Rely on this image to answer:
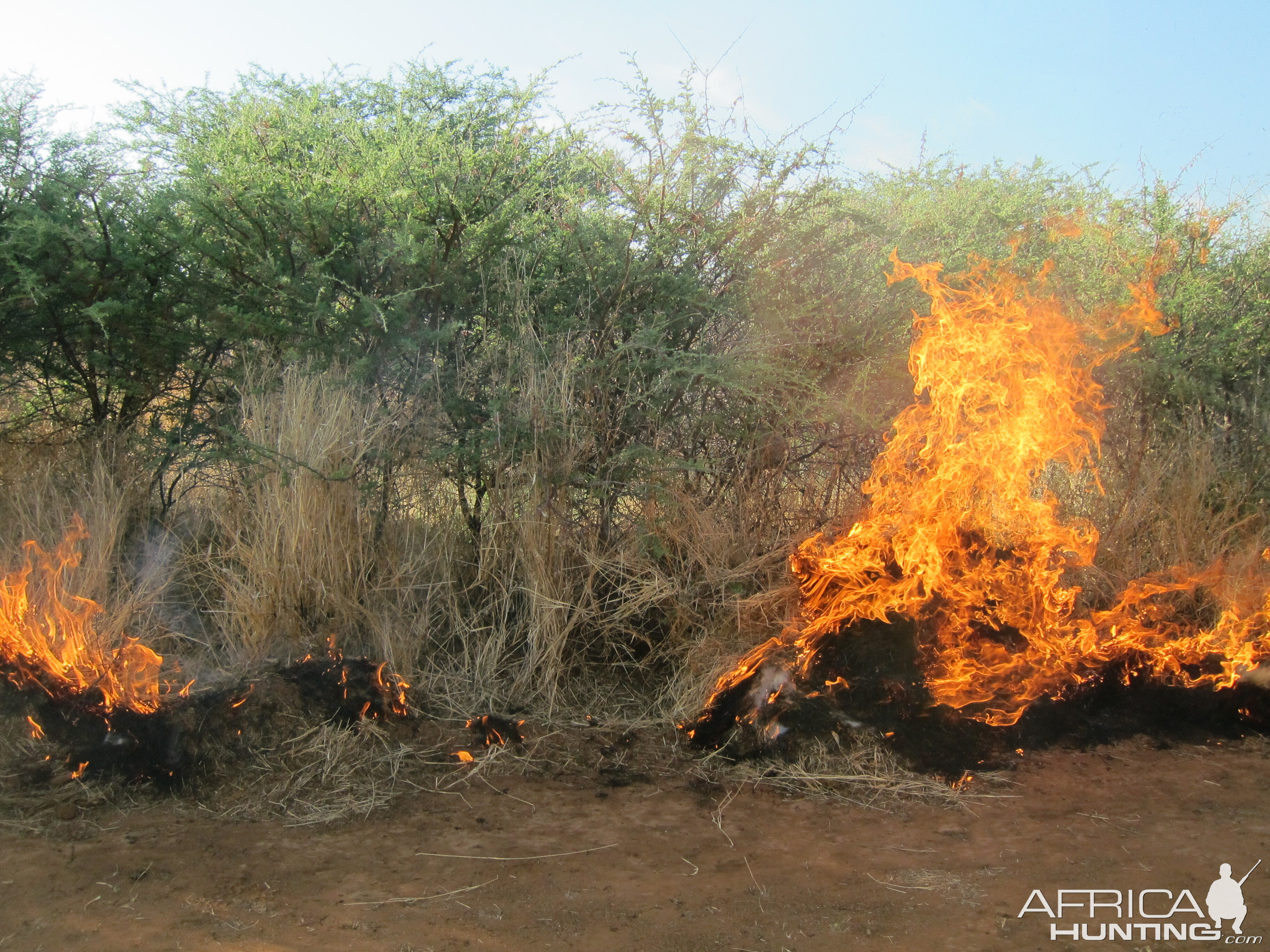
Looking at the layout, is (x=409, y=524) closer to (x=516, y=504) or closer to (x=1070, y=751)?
(x=516, y=504)

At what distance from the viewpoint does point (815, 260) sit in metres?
6.07

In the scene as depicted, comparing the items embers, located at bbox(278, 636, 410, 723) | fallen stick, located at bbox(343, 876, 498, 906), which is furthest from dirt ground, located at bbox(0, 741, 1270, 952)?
embers, located at bbox(278, 636, 410, 723)

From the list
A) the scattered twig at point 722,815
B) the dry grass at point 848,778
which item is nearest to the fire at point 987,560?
the dry grass at point 848,778

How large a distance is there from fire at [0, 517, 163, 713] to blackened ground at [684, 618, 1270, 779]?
2.66 metres

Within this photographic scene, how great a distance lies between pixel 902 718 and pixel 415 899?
7.98ft

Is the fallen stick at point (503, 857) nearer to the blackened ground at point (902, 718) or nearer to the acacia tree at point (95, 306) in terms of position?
the blackened ground at point (902, 718)

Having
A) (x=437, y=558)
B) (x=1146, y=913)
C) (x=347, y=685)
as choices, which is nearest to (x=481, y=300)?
(x=437, y=558)

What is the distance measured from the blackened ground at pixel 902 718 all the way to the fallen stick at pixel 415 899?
1604mm

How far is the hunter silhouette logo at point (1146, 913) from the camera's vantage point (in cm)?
298

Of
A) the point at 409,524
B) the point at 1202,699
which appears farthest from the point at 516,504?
the point at 1202,699

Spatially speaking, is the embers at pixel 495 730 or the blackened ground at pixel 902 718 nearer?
the blackened ground at pixel 902 718

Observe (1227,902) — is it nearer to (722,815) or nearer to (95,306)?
(722,815)

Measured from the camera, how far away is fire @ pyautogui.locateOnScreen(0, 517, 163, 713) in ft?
13.4

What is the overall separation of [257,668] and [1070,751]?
13.4 feet
